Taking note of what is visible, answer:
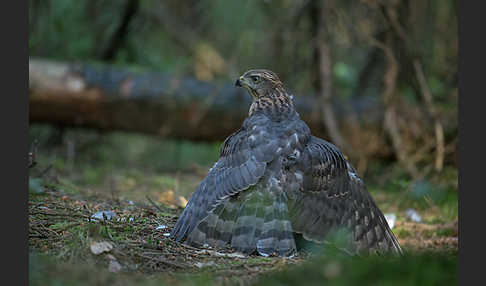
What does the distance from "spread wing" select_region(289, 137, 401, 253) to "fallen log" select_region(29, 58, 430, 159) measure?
4.73 meters

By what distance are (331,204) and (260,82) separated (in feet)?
5.20

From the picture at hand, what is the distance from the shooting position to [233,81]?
9.57 m

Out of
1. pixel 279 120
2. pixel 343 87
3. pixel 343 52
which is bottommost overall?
pixel 279 120

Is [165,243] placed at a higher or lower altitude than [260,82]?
lower

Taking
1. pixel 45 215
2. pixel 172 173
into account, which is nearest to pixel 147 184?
pixel 172 173

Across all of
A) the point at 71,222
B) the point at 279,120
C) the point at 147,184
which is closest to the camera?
A: the point at 71,222

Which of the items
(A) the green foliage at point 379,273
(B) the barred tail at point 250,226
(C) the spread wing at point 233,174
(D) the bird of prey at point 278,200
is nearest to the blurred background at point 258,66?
(D) the bird of prey at point 278,200

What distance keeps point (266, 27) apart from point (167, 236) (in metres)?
6.20

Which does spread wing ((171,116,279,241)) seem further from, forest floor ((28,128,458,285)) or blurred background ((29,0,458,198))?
blurred background ((29,0,458,198))

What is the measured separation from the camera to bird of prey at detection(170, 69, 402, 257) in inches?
161

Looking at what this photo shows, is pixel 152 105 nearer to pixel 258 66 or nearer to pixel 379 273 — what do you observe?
pixel 258 66

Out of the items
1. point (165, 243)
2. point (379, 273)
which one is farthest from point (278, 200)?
point (379, 273)

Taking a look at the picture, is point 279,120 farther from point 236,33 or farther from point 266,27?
point 236,33

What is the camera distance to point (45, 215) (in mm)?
4516
